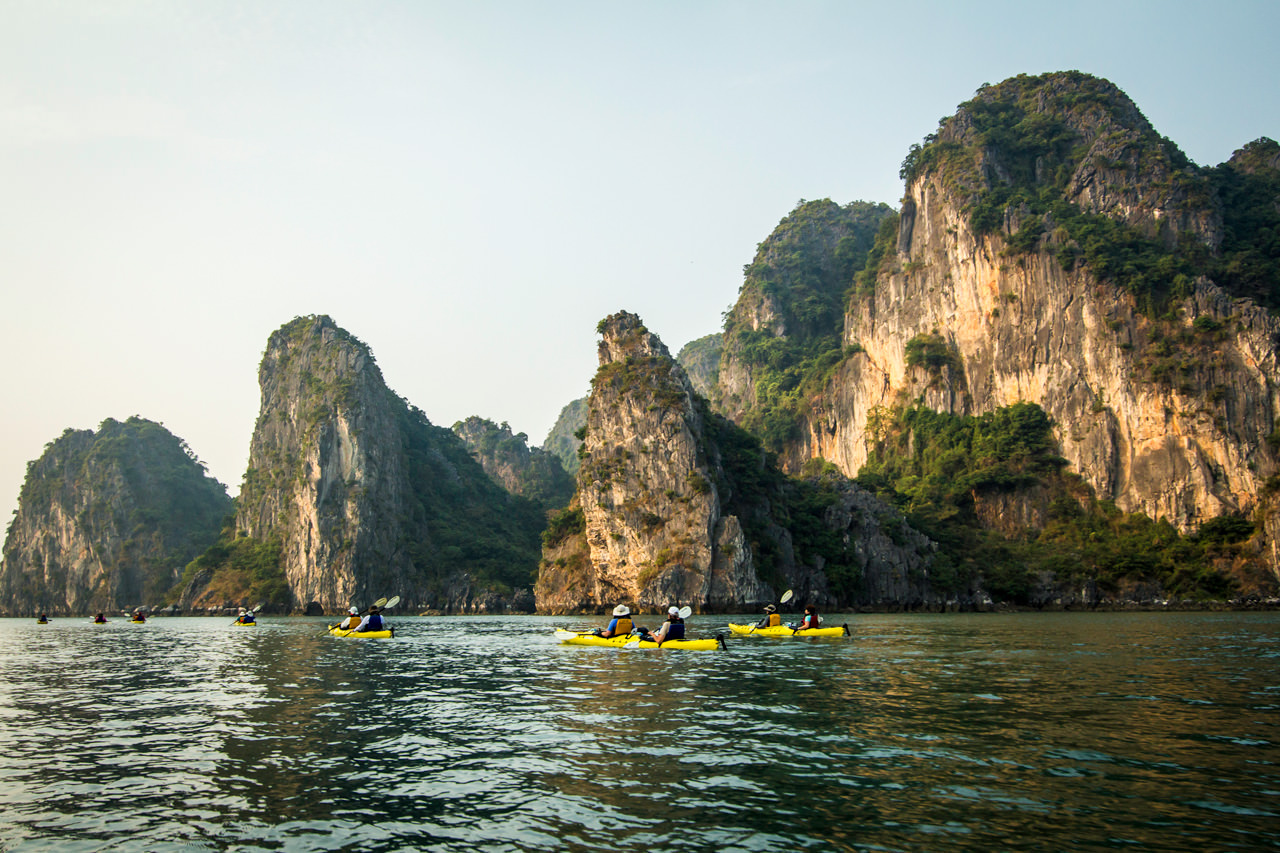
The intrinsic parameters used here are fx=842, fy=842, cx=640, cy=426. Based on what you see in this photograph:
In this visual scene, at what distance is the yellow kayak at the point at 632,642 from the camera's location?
94.4 feet

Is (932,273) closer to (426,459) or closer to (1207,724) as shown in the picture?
(426,459)

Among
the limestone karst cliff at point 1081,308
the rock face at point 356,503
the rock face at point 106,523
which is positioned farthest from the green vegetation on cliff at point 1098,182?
the rock face at point 106,523

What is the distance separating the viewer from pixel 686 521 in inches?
3103

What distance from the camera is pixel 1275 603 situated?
70188 millimetres

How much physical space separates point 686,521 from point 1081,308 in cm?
5113

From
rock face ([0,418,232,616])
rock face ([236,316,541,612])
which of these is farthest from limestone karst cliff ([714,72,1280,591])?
rock face ([0,418,232,616])

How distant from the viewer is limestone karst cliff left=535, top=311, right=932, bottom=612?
77.1 meters

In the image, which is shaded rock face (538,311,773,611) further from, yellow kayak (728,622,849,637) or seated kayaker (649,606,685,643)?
seated kayaker (649,606,685,643)

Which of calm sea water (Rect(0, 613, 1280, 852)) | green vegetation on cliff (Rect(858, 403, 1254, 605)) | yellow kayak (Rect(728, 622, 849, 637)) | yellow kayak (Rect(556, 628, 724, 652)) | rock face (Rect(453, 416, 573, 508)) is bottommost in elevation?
yellow kayak (Rect(728, 622, 849, 637))

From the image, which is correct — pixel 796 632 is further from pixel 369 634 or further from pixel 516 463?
pixel 516 463

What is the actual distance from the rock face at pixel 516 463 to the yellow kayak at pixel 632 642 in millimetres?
112876

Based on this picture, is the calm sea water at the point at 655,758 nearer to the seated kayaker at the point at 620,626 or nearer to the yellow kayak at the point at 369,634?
the seated kayaker at the point at 620,626

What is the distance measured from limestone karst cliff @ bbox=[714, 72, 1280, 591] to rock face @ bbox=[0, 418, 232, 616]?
96048 millimetres

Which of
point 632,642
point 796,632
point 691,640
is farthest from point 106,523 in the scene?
point 691,640
